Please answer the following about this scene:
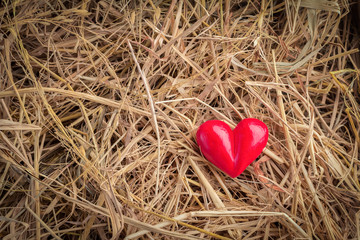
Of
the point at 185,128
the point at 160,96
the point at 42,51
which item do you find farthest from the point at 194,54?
the point at 42,51

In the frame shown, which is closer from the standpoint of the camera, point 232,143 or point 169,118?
point 232,143

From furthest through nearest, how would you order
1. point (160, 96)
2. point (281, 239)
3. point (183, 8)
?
point (183, 8)
point (160, 96)
point (281, 239)

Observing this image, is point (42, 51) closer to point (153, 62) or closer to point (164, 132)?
point (153, 62)
